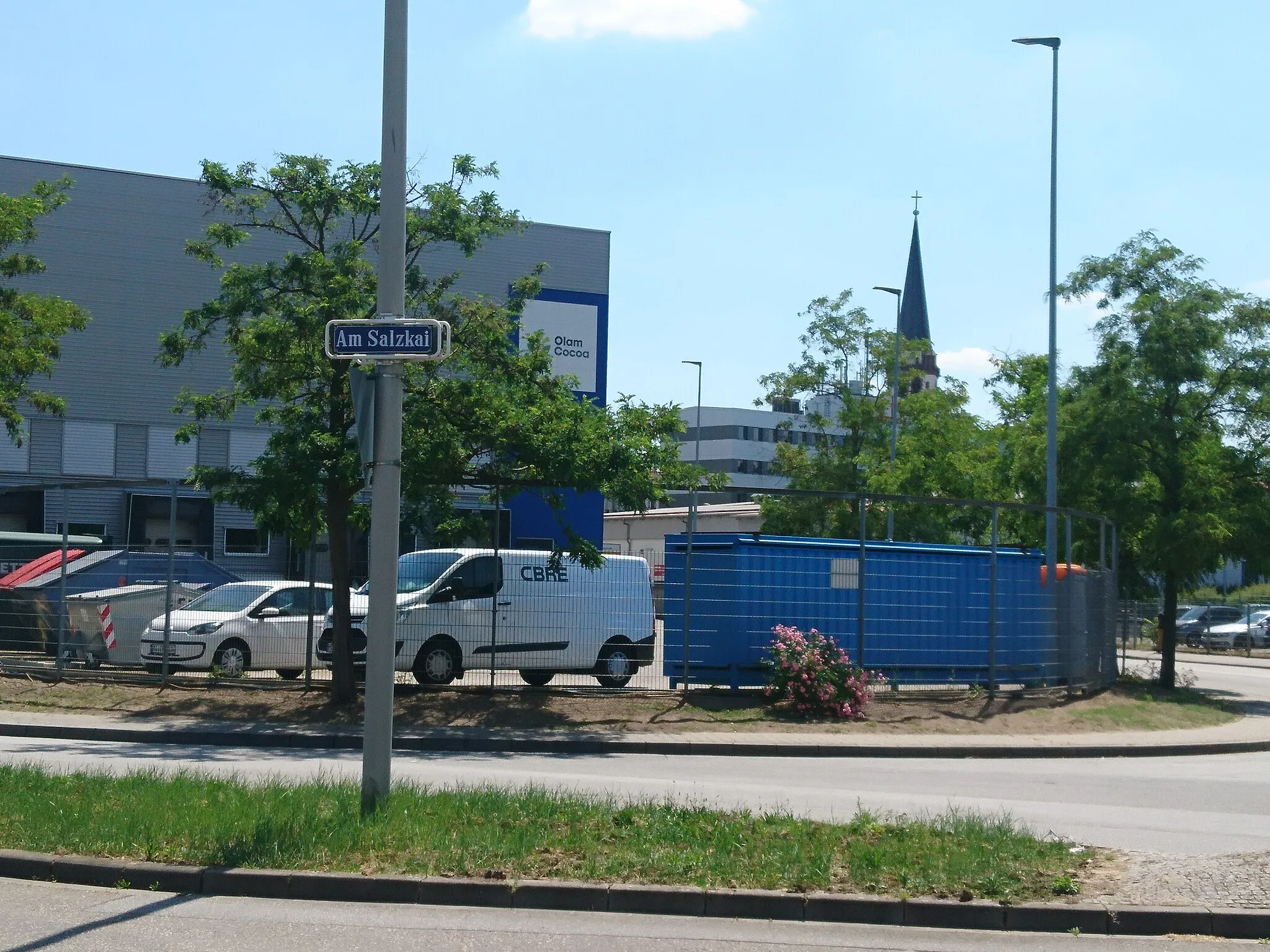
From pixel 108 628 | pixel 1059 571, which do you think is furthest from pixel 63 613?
pixel 1059 571

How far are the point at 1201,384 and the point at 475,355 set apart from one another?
47.3 feet

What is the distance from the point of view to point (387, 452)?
29.3ft

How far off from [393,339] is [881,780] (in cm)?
750

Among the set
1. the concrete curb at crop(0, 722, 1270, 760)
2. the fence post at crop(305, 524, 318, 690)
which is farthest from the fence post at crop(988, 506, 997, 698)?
the fence post at crop(305, 524, 318, 690)

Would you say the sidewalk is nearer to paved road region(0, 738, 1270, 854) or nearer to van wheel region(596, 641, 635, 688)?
paved road region(0, 738, 1270, 854)

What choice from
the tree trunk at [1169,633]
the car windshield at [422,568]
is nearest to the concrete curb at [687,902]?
the car windshield at [422,568]

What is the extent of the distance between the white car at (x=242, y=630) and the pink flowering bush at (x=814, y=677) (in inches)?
266

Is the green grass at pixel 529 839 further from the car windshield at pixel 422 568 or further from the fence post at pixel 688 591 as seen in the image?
the car windshield at pixel 422 568

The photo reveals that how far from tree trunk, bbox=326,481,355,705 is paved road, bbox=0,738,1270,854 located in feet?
9.39

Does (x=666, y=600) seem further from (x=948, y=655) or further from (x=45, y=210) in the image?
(x=45, y=210)

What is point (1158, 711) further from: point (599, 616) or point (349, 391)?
point (349, 391)

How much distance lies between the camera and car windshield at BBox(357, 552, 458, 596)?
18.9 meters

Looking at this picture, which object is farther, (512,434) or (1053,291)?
(1053,291)

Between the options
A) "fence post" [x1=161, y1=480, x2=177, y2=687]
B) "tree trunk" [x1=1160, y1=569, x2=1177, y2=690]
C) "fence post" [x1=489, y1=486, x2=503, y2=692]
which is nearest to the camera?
"fence post" [x1=489, y1=486, x2=503, y2=692]
